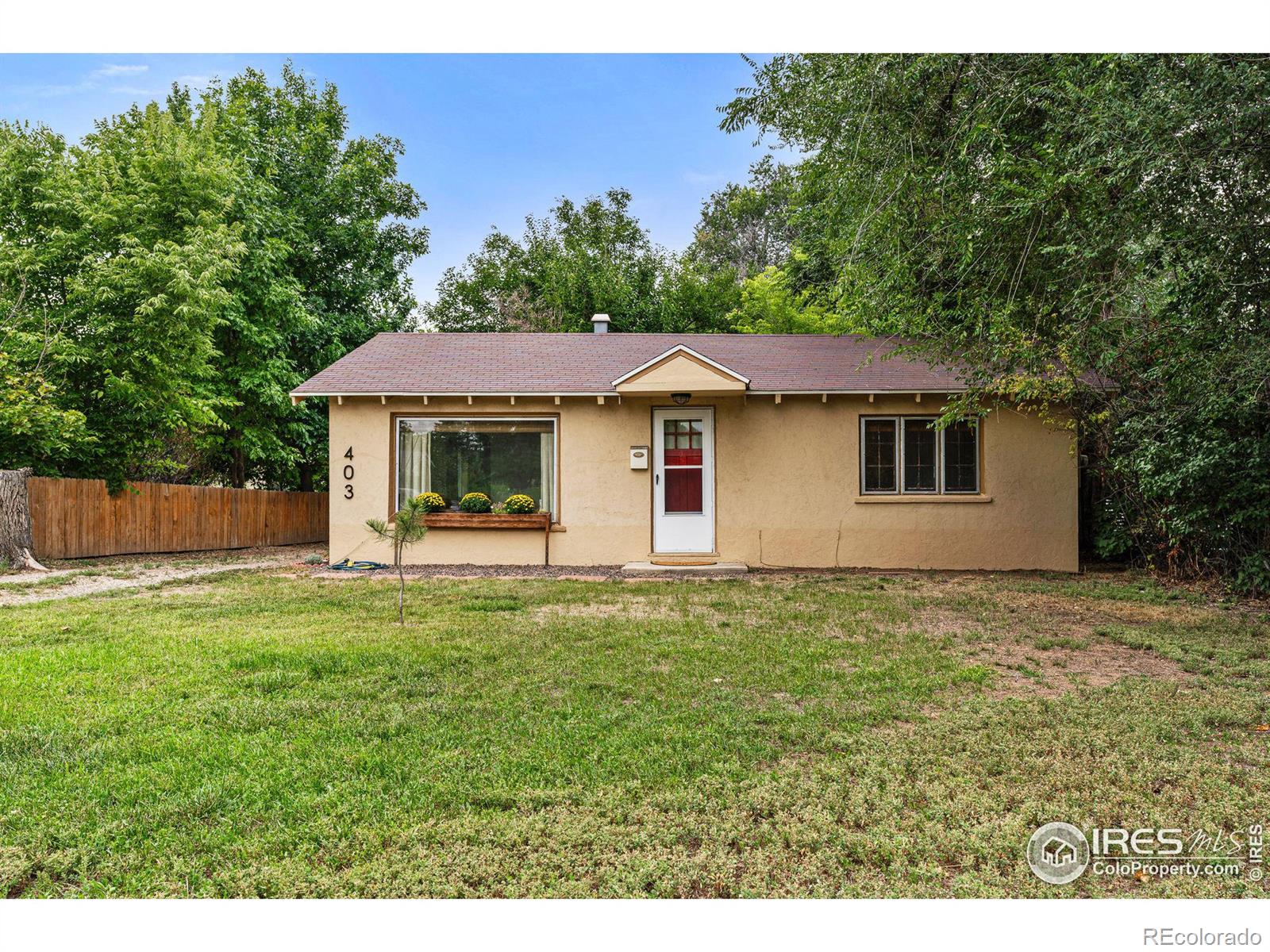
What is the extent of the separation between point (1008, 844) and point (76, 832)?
11.2 ft

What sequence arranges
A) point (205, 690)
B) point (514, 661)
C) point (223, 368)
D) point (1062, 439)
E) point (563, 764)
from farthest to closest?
point (223, 368), point (1062, 439), point (514, 661), point (205, 690), point (563, 764)

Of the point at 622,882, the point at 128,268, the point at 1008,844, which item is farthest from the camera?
the point at 128,268

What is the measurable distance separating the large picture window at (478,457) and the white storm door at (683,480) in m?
1.65

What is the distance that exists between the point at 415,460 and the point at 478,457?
38.3 inches

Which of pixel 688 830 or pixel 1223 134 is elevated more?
pixel 1223 134

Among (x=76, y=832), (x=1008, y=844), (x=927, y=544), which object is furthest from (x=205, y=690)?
(x=927, y=544)

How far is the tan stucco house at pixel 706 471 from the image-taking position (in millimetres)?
11406

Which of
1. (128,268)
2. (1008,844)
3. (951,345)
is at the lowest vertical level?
(1008,844)

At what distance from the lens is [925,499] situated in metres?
11.5

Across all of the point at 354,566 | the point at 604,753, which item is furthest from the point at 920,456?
the point at 604,753

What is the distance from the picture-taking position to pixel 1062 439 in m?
11.4

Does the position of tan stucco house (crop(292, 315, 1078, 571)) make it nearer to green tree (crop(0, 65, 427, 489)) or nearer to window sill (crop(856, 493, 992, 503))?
window sill (crop(856, 493, 992, 503))

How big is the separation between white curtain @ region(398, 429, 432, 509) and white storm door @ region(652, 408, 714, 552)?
11.6 feet

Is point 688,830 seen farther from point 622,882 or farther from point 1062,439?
point 1062,439
